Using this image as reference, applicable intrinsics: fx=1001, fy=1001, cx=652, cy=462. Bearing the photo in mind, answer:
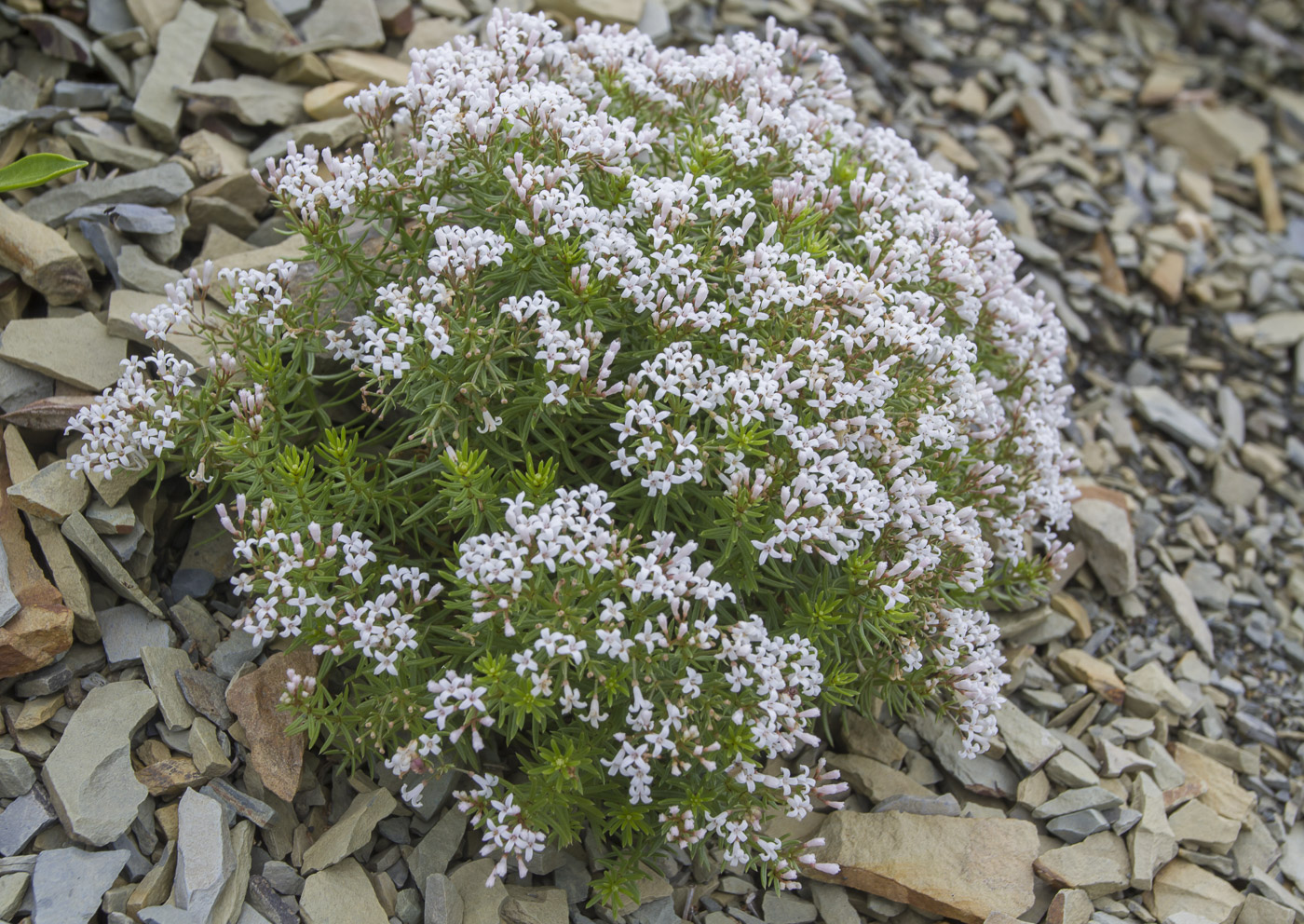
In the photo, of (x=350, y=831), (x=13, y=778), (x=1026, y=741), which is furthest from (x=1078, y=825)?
(x=13, y=778)

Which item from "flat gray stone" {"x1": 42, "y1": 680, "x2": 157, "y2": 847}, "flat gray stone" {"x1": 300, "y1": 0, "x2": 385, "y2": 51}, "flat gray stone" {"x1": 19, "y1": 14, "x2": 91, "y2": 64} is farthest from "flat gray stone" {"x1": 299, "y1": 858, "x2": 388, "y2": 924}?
"flat gray stone" {"x1": 300, "y1": 0, "x2": 385, "y2": 51}

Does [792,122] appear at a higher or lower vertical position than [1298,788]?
higher

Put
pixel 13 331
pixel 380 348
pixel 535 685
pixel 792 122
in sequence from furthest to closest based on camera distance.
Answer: pixel 792 122 < pixel 13 331 < pixel 380 348 < pixel 535 685

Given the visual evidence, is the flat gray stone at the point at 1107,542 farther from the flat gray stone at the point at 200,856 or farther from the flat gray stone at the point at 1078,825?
the flat gray stone at the point at 200,856

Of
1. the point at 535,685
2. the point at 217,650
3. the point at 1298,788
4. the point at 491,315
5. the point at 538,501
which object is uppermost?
the point at 491,315

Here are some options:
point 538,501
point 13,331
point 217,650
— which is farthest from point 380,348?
point 13,331

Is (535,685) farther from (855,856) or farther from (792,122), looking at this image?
(792,122)

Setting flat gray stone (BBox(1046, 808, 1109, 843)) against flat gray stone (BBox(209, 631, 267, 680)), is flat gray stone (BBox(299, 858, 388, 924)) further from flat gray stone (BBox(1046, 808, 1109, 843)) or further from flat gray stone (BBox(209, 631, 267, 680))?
flat gray stone (BBox(1046, 808, 1109, 843))

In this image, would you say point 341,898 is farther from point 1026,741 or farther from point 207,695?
point 1026,741
